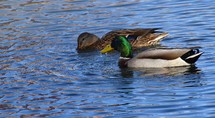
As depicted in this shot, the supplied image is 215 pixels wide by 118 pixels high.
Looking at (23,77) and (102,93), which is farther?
(23,77)

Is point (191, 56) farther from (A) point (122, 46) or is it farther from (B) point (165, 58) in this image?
(A) point (122, 46)

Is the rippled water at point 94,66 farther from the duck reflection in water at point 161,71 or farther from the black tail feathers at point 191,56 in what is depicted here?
the black tail feathers at point 191,56

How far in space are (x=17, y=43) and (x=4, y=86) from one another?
4.24 metres

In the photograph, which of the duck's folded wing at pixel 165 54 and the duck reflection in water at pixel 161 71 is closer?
the duck reflection in water at pixel 161 71

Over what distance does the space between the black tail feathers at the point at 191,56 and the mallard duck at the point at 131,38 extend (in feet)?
8.11

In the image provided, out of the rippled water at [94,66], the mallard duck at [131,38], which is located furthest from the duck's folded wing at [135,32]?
the rippled water at [94,66]

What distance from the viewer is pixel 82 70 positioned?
585 inches

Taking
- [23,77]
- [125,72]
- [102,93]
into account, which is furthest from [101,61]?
[102,93]

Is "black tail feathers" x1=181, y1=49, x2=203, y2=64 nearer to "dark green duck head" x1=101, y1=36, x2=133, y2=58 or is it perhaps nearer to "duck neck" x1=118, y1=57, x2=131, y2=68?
"duck neck" x1=118, y1=57, x2=131, y2=68

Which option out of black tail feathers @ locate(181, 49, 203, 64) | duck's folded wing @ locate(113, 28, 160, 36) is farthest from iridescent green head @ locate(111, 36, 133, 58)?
black tail feathers @ locate(181, 49, 203, 64)

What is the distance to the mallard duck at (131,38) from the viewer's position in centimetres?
1756

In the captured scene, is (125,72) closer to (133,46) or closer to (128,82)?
(128,82)

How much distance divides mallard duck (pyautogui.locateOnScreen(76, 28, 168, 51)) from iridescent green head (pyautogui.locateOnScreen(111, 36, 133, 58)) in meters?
1.19

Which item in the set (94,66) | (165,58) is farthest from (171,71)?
(94,66)
